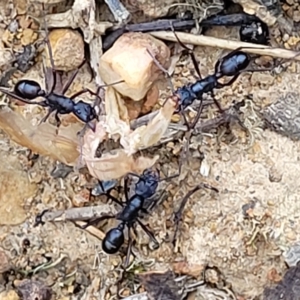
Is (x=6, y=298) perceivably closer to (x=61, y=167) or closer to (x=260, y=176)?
(x=61, y=167)

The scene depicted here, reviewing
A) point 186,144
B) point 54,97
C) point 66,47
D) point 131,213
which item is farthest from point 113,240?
point 66,47

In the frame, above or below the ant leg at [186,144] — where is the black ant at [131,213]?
below

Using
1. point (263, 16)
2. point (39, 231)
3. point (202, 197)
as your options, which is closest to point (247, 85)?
point (263, 16)

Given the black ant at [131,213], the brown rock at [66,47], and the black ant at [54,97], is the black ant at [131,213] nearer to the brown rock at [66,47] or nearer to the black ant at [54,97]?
the black ant at [54,97]

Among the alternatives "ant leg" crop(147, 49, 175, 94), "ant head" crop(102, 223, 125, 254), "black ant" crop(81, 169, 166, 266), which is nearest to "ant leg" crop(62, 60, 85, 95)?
"ant leg" crop(147, 49, 175, 94)

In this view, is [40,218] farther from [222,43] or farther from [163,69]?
[222,43]

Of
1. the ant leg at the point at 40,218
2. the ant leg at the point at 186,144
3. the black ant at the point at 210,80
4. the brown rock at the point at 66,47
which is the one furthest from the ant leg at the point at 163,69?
the ant leg at the point at 40,218

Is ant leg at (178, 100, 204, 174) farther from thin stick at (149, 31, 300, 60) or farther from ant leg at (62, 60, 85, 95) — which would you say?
ant leg at (62, 60, 85, 95)

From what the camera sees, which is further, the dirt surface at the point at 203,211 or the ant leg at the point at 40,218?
the ant leg at the point at 40,218
